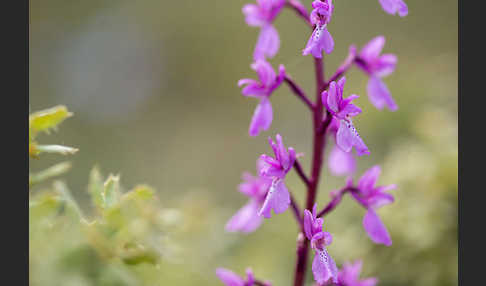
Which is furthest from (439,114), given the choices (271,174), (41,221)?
(41,221)

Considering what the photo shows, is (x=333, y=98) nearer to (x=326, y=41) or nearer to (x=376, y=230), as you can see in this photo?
(x=326, y=41)

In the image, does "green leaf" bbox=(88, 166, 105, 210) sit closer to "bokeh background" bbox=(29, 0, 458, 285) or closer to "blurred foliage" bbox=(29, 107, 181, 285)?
"blurred foliage" bbox=(29, 107, 181, 285)

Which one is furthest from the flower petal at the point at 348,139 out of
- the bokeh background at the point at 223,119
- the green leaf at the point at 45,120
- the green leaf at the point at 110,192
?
the bokeh background at the point at 223,119

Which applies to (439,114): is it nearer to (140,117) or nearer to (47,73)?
(140,117)

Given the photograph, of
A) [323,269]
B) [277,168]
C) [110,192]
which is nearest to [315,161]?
[277,168]

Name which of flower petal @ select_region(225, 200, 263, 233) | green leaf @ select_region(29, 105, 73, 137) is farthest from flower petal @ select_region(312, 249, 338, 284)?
green leaf @ select_region(29, 105, 73, 137)

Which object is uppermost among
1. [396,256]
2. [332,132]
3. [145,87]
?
[145,87]

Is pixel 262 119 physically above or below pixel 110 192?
above
